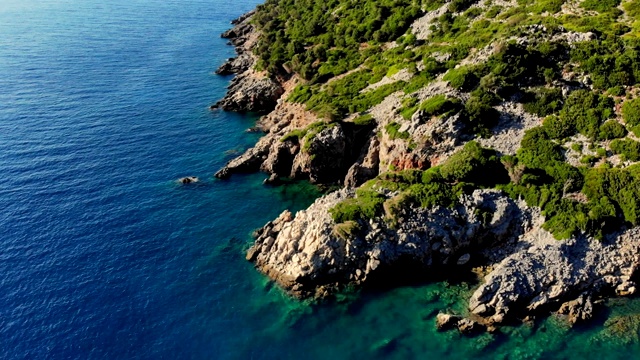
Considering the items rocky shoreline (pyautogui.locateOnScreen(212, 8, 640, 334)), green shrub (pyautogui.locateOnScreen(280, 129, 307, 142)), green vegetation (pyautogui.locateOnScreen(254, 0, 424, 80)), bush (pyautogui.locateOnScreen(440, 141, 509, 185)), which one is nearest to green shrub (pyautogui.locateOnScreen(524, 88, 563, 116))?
rocky shoreline (pyautogui.locateOnScreen(212, 8, 640, 334))

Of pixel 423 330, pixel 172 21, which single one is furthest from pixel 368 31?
pixel 172 21

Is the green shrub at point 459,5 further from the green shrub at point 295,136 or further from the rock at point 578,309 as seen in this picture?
the rock at point 578,309

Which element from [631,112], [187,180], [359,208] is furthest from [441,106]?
[187,180]

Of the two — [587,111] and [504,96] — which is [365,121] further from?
[587,111]

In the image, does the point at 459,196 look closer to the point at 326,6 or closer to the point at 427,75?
the point at 427,75


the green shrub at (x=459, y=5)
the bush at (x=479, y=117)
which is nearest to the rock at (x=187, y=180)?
the bush at (x=479, y=117)

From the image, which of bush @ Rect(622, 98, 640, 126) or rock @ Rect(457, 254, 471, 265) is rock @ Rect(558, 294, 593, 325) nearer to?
rock @ Rect(457, 254, 471, 265)
